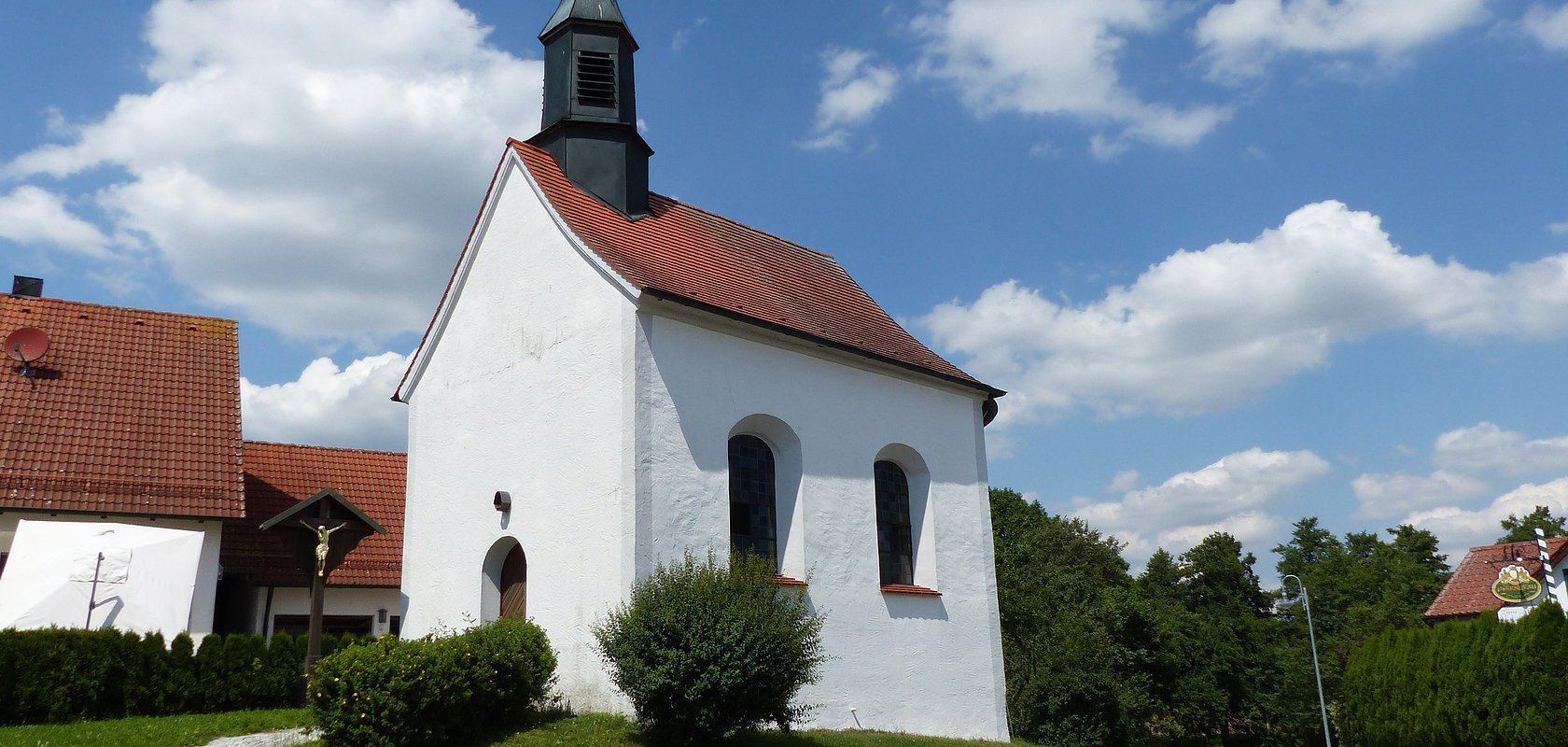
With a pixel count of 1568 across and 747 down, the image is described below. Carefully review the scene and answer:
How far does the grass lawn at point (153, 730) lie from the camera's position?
11047 mm

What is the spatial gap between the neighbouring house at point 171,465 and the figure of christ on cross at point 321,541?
132 inches

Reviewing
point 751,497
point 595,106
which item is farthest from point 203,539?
point 595,106

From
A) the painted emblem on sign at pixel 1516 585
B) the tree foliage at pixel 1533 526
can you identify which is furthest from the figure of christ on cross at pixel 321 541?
the tree foliage at pixel 1533 526

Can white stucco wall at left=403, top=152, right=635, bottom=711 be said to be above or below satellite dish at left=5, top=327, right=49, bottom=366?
below

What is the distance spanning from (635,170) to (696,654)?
9348 millimetres

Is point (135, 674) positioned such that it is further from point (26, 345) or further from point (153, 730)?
point (26, 345)

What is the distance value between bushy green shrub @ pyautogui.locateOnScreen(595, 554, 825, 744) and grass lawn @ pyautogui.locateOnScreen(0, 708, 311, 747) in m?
4.64

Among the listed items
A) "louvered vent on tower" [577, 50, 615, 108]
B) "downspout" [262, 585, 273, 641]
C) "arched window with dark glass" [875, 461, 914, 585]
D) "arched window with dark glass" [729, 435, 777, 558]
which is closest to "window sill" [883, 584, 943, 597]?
"arched window with dark glass" [875, 461, 914, 585]

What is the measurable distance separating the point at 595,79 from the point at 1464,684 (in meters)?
16.3

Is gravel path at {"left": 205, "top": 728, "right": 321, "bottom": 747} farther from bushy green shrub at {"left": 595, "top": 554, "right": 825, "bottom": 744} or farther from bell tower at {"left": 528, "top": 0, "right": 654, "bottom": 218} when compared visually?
bell tower at {"left": 528, "top": 0, "right": 654, "bottom": 218}

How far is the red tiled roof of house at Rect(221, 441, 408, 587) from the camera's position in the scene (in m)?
19.1

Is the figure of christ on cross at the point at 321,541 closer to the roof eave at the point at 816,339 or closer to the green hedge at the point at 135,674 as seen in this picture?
the green hedge at the point at 135,674

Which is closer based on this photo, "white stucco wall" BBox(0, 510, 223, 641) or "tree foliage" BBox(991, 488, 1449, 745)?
"white stucco wall" BBox(0, 510, 223, 641)

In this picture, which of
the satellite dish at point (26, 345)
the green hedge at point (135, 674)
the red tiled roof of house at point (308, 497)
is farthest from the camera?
the red tiled roof of house at point (308, 497)
